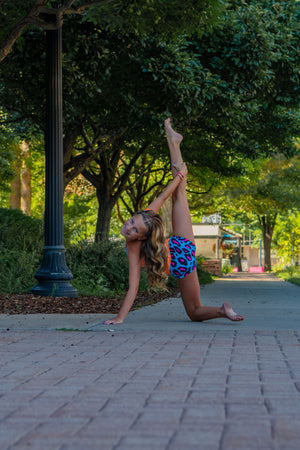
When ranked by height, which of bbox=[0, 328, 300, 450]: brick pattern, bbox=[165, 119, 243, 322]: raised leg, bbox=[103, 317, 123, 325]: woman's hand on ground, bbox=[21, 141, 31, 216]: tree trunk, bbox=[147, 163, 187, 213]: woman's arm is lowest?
bbox=[0, 328, 300, 450]: brick pattern

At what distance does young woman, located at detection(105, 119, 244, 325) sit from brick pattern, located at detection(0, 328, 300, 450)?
0.76 meters

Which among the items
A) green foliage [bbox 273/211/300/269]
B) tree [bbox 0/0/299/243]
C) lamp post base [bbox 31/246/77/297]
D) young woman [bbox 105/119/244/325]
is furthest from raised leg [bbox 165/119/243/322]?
green foliage [bbox 273/211/300/269]

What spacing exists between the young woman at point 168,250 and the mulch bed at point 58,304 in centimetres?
230

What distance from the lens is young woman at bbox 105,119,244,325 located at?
677cm

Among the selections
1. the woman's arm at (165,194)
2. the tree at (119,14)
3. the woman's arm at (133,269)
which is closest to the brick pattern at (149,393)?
the woman's arm at (133,269)

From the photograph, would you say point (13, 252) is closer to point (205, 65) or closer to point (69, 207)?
point (205, 65)

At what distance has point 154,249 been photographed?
22.1 feet

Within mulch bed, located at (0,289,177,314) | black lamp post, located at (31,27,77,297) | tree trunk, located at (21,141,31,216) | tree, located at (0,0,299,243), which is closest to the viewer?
mulch bed, located at (0,289,177,314)

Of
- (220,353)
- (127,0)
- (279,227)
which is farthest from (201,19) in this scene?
(279,227)

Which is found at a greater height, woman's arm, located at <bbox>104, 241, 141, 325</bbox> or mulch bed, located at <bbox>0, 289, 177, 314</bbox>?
woman's arm, located at <bbox>104, 241, 141, 325</bbox>

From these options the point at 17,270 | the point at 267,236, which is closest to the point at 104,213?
the point at 17,270

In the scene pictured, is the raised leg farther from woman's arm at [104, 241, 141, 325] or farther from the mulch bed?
the mulch bed

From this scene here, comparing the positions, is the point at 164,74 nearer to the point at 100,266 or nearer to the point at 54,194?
the point at 54,194

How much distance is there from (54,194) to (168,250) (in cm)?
434
